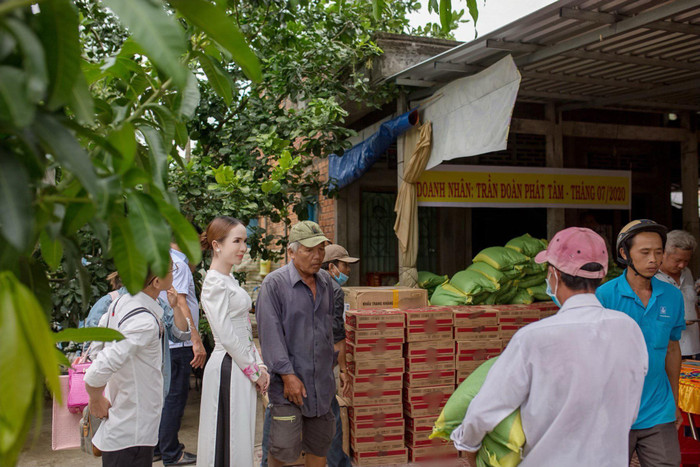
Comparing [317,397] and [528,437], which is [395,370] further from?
[528,437]

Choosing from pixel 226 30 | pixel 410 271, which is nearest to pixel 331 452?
pixel 410 271

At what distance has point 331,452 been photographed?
200 inches

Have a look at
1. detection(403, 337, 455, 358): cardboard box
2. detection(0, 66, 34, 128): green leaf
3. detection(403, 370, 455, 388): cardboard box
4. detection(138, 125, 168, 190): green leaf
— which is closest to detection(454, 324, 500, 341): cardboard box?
detection(403, 337, 455, 358): cardboard box

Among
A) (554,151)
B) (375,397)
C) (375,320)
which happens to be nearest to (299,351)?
(375,320)

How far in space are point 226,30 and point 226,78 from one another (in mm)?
519

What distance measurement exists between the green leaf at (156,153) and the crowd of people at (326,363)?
153 centimetres

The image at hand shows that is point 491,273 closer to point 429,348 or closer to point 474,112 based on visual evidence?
point 429,348

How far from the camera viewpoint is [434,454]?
5.45m

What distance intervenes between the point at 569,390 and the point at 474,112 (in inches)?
163

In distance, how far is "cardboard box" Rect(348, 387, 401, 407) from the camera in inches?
218

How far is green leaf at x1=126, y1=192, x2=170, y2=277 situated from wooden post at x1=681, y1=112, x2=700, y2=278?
8.36 meters

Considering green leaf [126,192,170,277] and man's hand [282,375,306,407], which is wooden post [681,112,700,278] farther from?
green leaf [126,192,170,277]

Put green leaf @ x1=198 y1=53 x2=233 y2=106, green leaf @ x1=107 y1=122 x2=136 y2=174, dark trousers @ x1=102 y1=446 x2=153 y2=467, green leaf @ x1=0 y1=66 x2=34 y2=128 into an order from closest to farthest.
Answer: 1. green leaf @ x1=0 y1=66 x2=34 y2=128
2. green leaf @ x1=107 y1=122 x2=136 y2=174
3. green leaf @ x1=198 y1=53 x2=233 y2=106
4. dark trousers @ x1=102 y1=446 x2=153 y2=467

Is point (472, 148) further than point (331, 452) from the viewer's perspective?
Yes
